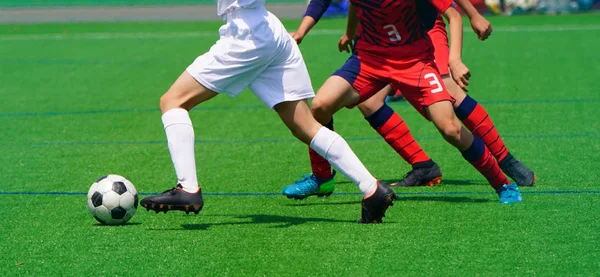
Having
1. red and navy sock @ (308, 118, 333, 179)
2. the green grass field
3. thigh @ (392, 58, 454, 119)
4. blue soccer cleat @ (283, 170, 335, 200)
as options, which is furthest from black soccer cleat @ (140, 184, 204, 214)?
thigh @ (392, 58, 454, 119)

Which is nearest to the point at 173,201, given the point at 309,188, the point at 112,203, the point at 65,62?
the point at 112,203

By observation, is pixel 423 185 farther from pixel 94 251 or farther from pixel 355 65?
pixel 94 251

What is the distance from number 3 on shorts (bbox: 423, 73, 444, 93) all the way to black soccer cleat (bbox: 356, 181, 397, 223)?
726 millimetres

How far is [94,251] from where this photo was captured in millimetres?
5012

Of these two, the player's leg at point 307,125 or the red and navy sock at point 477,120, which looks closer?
the player's leg at point 307,125

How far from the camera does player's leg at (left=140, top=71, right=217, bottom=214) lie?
211 inches

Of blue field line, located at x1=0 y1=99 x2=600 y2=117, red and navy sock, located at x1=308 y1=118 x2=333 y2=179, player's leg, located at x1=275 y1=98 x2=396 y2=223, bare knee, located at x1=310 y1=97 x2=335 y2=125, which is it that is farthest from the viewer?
blue field line, located at x1=0 y1=99 x2=600 y2=117

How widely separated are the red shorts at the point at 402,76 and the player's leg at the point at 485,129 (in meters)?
0.40

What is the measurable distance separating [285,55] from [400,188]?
1.57 meters

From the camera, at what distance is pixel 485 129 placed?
638 cm

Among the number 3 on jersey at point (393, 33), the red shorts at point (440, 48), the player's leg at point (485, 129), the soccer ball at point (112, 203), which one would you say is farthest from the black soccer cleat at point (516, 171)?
the soccer ball at point (112, 203)

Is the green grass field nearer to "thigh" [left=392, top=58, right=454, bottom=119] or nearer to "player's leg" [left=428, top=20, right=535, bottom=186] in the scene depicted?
"player's leg" [left=428, top=20, right=535, bottom=186]

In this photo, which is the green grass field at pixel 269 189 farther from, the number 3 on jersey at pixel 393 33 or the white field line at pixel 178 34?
the white field line at pixel 178 34

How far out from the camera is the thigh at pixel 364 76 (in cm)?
605
